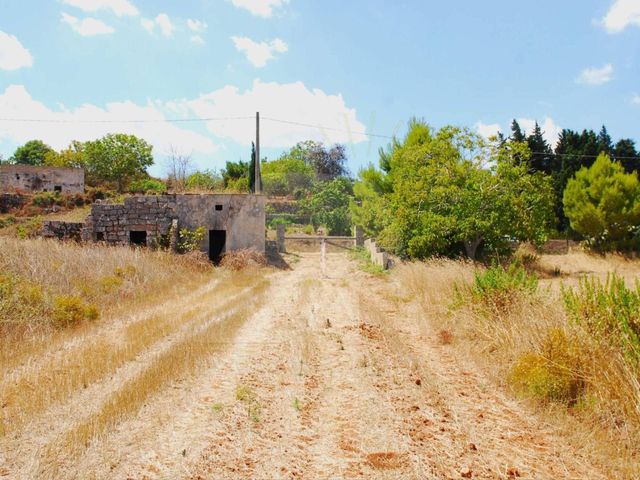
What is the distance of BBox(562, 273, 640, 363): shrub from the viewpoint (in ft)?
17.5

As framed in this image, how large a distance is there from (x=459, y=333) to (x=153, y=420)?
5957mm

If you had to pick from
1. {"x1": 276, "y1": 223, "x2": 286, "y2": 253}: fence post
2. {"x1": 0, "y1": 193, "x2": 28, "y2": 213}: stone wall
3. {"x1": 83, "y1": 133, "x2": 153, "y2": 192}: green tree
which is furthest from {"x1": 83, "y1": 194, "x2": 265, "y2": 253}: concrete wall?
{"x1": 83, "y1": 133, "x2": 153, "y2": 192}: green tree

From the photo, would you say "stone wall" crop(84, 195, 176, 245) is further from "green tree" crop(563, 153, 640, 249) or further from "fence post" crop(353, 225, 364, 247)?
"green tree" crop(563, 153, 640, 249)

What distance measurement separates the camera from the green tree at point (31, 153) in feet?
219

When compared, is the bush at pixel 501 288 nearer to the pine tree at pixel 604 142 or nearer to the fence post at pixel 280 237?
the fence post at pixel 280 237

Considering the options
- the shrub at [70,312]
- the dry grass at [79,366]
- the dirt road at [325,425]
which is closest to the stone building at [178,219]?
the dry grass at [79,366]

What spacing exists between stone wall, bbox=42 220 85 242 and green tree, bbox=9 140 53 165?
54.2 meters

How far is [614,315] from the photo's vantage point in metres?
5.70

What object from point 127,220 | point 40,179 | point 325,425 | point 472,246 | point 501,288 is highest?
point 40,179

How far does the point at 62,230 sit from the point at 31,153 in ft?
183

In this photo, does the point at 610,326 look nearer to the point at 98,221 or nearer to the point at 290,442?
the point at 290,442

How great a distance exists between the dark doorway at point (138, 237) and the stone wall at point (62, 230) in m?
2.14

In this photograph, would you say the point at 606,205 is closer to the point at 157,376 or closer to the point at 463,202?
the point at 463,202

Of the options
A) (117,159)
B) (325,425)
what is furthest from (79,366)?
(117,159)
